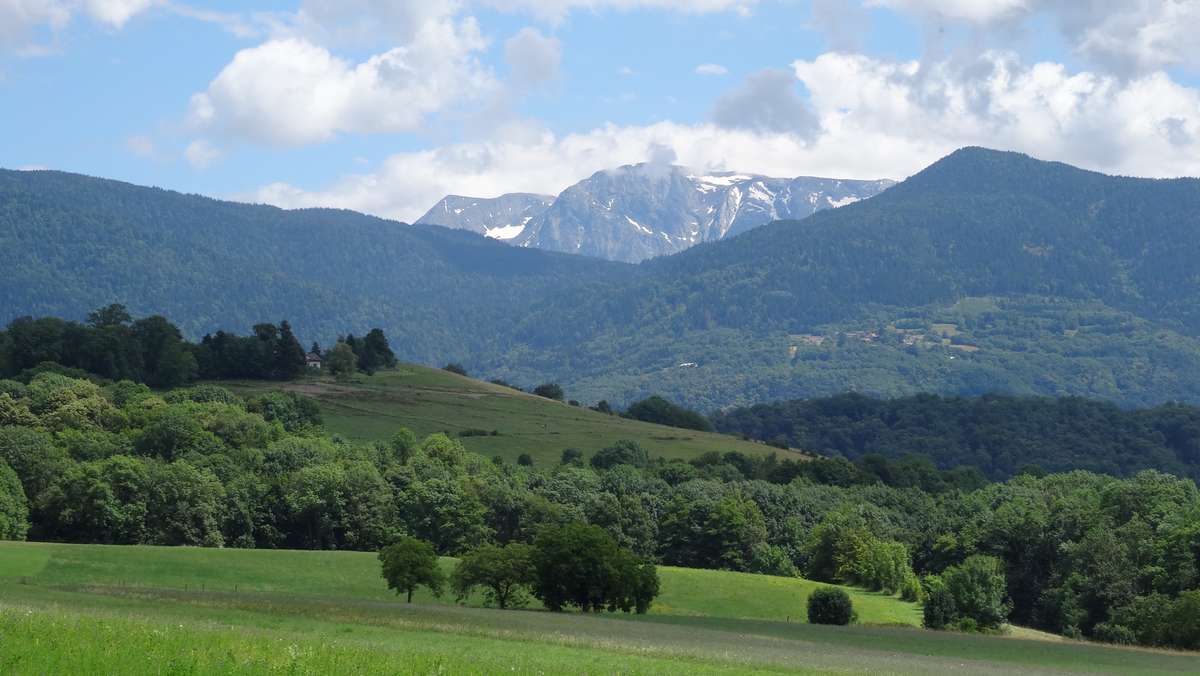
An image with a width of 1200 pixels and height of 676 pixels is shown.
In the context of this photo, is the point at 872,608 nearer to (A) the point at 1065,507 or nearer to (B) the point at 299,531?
(A) the point at 1065,507

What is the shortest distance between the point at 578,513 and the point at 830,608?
3933cm

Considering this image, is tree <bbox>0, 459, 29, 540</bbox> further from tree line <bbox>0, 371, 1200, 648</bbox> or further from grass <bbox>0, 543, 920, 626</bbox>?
grass <bbox>0, 543, 920, 626</bbox>

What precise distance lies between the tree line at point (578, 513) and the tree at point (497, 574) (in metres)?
2.55

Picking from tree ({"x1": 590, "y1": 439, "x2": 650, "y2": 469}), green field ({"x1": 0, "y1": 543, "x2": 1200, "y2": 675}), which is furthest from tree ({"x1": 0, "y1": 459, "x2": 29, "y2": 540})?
tree ({"x1": 590, "y1": 439, "x2": 650, "y2": 469})

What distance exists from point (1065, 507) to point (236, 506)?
7361cm

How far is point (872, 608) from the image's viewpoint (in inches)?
4109

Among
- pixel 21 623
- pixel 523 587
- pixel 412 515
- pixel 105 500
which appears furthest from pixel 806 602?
pixel 21 623

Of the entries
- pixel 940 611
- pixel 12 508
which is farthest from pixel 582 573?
pixel 12 508

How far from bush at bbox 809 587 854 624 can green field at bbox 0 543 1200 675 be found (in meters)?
1.75

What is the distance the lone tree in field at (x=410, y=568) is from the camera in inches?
Answer: 3538

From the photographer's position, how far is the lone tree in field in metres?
89.9

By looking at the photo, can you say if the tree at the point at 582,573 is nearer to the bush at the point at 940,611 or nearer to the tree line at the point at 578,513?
the tree line at the point at 578,513

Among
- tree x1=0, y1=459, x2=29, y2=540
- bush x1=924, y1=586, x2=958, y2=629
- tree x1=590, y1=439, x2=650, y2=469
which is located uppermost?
tree x1=590, y1=439, x2=650, y2=469

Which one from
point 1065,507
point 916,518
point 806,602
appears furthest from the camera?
point 916,518
